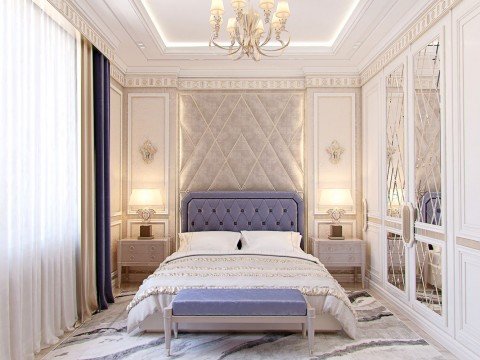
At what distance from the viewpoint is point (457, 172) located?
299cm

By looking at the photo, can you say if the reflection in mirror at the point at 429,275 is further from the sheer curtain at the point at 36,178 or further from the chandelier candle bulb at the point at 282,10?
the sheer curtain at the point at 36,178

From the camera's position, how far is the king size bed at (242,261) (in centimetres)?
326

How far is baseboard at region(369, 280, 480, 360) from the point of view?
2.89 m

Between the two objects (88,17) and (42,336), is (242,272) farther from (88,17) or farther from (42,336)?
(88,17)

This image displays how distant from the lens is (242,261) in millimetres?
4078

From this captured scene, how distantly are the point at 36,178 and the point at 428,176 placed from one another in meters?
3.15

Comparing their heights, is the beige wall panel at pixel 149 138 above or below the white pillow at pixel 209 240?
above

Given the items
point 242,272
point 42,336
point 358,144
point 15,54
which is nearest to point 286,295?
point 242,272

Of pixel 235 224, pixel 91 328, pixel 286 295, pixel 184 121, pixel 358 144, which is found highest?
pixel 184 121

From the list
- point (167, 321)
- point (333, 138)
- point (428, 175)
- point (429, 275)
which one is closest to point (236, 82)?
point (333, 138)

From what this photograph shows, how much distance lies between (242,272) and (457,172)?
1.92m

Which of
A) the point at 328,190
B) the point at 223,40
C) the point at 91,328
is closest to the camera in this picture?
the point at 91,328

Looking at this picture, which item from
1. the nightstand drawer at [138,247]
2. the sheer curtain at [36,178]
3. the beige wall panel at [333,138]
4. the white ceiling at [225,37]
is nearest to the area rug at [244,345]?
the sheer curtain at [36,178]

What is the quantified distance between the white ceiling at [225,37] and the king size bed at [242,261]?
1.67 metres
